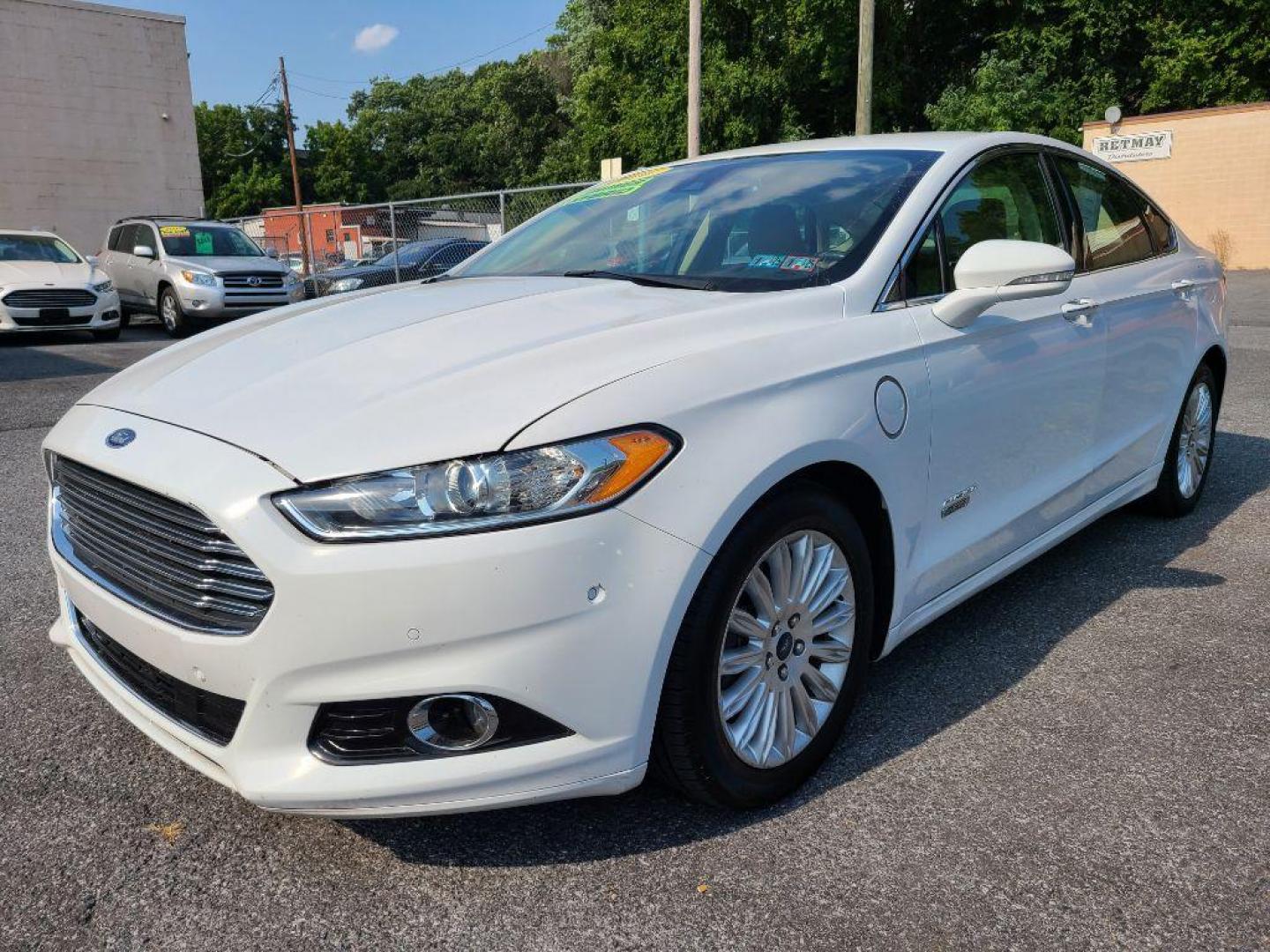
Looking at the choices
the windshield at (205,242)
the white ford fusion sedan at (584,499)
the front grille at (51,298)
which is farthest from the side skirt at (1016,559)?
the windshield at (205,242)

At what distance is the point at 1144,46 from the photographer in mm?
28516

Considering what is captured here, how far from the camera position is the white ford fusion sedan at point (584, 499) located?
1.85 metres

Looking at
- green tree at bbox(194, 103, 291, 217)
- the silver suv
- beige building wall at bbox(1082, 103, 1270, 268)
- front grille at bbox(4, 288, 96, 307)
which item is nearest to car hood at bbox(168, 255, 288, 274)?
the silver suv

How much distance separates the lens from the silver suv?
14039mm

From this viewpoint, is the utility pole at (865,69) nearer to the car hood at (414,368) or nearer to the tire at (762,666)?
the car hood at (414,368)

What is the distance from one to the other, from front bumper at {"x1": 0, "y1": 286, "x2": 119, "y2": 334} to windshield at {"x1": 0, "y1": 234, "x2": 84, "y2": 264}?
926mm

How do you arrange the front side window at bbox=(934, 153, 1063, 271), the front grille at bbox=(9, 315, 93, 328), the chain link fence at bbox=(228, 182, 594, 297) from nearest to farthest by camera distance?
the front side window at bbox=(934, 153, 1063, 271), the front grille at bbox=(9, 315, 93, 328), the chain link fence at bbox=(228, 182, 594, 297)

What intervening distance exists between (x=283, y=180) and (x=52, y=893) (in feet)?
272

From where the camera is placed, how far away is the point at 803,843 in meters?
2.23

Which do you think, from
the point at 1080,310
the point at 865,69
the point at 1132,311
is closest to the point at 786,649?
the point at 1080,310

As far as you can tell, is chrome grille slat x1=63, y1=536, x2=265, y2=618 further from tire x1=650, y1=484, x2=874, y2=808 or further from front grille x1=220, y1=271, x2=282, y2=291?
front grille x1=220, y1=271, x2=282, y2=291

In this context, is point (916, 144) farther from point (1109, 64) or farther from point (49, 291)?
point (1109, 64)

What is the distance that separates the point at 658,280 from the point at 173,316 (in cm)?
1336

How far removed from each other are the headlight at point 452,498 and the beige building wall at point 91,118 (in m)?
26.5
